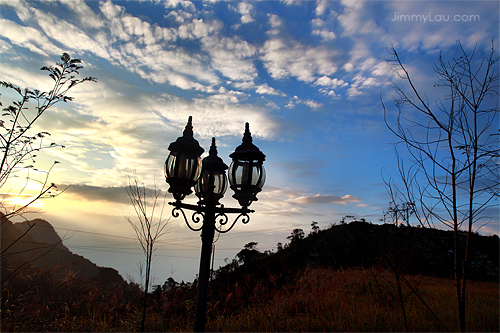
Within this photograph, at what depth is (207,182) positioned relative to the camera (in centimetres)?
377

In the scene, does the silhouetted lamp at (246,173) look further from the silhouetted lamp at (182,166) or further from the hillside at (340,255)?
the hillside at (340,255)

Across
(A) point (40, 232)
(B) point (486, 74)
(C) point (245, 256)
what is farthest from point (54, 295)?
(A) point (40, 232)

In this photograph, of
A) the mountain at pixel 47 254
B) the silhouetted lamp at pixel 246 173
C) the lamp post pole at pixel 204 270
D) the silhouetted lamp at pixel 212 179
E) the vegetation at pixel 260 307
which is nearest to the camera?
the lamp post pole at pixel 204 270

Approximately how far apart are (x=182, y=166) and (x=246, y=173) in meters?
0.91

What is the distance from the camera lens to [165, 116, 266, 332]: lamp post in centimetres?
321

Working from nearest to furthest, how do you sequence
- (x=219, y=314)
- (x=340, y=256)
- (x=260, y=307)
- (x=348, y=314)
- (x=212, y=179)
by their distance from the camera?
(x=212, y=179), (x=348, y=314), (x=260, y=307), (x=219, y=314), (x=340, y=256)

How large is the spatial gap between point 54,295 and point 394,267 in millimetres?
7744

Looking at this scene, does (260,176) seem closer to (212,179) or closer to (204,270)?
(212,179)

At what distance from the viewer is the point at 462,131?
10.9 feet

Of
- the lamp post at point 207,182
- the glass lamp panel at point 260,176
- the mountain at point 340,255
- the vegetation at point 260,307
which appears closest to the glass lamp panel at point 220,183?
the lamp post at point 207,182

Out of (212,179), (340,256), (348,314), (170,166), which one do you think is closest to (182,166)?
(170,166)

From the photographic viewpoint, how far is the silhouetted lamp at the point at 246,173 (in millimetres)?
3500

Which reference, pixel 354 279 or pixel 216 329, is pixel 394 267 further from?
pixel 354 279

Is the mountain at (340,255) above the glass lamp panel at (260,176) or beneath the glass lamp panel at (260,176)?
beneath
